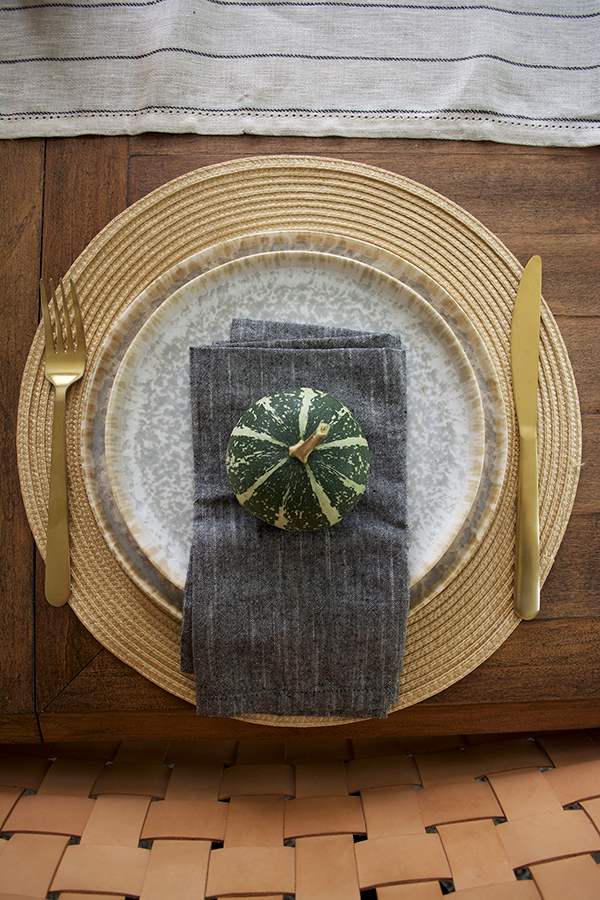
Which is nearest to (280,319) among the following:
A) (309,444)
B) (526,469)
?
(309,444)

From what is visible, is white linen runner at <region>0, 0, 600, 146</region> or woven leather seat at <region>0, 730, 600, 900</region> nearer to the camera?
woven leather seat at <region>0, 730, 600, 900</region>

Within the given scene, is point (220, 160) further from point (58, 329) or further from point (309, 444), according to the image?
point (309, 444)

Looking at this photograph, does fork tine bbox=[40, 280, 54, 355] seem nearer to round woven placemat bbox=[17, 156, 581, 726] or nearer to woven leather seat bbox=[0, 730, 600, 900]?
round woven placemat bbox=[17, 156, 581, 726]

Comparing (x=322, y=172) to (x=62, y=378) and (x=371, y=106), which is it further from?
(x=62, y=378)

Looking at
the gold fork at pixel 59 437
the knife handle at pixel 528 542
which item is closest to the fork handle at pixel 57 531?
the gold fork at pixel 59 437

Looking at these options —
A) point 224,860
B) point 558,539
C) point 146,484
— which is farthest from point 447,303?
point 224,860

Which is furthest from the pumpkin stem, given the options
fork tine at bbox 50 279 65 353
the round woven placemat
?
fork tine at bbox 50 279 65 353
